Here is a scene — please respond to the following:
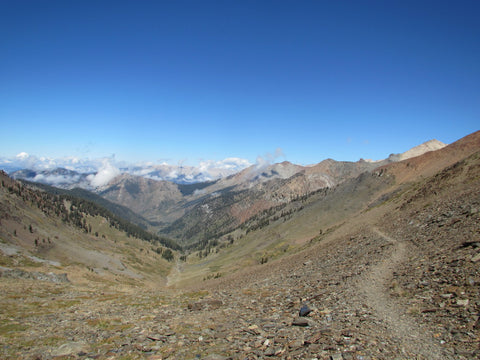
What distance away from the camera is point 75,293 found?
4122cm

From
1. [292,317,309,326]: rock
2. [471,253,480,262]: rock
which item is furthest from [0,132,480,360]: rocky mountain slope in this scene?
[471,253,480,262]: rock

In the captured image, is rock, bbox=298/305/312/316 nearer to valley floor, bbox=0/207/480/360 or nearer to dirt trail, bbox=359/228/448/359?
valley floor, bbox=0/207/480/360

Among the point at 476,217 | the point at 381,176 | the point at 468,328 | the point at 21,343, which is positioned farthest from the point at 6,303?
the point at 381,176

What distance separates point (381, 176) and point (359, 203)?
33.5 metres

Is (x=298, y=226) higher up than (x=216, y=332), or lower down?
lower down

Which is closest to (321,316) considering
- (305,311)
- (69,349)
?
(305,311)

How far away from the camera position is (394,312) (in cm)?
1611

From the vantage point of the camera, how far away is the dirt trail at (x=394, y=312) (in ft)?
37.8

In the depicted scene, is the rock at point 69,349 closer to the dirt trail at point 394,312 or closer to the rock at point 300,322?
the rock at point 300,322

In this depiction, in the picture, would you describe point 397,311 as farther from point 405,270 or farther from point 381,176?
point 381,176

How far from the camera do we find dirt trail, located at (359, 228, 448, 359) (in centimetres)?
1152

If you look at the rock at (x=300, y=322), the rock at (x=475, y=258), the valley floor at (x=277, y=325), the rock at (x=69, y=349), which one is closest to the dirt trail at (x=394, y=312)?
the valley floor at (x=277, y=325)

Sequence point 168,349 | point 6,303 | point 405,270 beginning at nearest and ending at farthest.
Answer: point 168,349 < point 405,270 < point 6,303

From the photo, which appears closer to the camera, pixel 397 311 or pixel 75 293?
pixel 397 311
